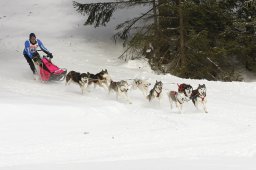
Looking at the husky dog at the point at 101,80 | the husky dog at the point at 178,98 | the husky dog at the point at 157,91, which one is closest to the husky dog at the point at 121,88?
the husky dog at the point at 157,91

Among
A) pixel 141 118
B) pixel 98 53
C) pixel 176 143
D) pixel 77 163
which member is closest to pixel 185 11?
pixel 98 53

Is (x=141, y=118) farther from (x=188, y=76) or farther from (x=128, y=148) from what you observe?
(x=188, y=76)

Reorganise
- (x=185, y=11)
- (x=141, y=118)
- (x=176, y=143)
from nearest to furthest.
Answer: (x=176, y=143), (x=141, y=118), (x=185, y=11)

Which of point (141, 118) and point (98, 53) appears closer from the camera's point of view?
point (141, 118)

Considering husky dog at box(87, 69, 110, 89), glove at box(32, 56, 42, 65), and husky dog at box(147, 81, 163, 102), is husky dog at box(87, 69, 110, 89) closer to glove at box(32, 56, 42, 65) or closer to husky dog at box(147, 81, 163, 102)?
husky dog at box(147, 81, 163, 102)

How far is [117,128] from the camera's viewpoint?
10.2 m

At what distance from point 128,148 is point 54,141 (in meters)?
1.43

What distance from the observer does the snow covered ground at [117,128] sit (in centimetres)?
784

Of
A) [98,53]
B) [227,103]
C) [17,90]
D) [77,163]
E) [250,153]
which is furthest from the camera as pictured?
[98,53]

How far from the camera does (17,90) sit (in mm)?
13797

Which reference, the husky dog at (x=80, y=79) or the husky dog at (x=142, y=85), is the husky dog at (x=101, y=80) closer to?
the husky dog at (x=80, y=79)

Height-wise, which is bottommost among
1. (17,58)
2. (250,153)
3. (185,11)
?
(250,153)

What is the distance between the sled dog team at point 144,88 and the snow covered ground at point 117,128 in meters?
0.24

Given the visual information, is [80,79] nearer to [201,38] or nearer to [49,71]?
[49,71]
